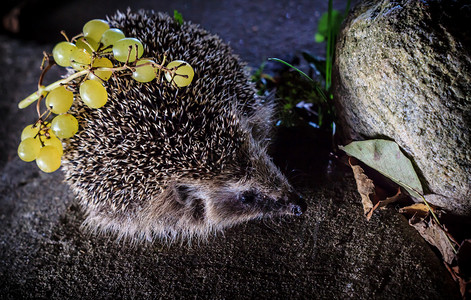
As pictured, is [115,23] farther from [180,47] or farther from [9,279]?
[9,279]

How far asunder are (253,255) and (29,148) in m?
1.40

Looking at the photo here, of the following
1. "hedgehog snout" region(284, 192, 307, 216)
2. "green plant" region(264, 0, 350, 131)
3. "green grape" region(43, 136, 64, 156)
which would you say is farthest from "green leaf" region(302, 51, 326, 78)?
"green grape" region(43, 136, 64, 156)

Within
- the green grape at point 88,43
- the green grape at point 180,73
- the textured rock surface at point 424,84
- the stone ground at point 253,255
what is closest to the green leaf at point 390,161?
the textured rock surface at point 424,84

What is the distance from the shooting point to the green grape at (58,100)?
1982 millimetres

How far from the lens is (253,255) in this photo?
7.01 feet

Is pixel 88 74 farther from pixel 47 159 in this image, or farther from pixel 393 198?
pixel 393 198

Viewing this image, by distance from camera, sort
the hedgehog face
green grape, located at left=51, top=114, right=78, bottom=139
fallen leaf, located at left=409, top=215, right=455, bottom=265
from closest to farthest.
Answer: fallen leaf, located at left=409, top=215, right=455, bottom=265
green grape, located at left=51, top=114, right=78, bottom=139
the hedgehog face

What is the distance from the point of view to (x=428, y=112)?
5.87 ft

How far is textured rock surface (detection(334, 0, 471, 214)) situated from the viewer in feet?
5.71

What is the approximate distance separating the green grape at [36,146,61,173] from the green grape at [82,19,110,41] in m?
0.67

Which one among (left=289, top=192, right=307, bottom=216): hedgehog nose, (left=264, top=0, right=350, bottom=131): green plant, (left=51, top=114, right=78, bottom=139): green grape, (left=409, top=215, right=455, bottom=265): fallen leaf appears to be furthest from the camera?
(left=264, top=0, right=350, bottom=131): green plant

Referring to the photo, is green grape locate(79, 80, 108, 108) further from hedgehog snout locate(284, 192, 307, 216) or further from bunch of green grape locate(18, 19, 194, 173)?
hedgehog snout locate(284, 192, 307, 216)

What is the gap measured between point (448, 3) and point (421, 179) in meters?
0.89

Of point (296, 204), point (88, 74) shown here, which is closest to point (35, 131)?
point (88, 74)
